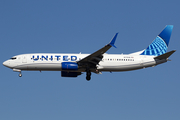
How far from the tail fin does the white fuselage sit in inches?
108

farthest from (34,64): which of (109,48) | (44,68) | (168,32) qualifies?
(168,32)

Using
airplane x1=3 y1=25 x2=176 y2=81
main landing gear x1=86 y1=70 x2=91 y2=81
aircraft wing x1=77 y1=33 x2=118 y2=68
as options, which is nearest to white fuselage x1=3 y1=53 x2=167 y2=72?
airplane x1=3 y1=25 x2=176 y2=81

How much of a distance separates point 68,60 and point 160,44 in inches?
646

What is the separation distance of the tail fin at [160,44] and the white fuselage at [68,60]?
2750 mm

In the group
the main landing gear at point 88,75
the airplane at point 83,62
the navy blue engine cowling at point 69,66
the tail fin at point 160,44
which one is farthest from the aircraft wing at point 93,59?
the tail fin at point 160,44

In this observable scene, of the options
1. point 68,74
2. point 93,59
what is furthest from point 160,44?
point 68,74

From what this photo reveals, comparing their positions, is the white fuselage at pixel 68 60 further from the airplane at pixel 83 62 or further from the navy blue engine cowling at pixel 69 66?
the navy blue engine cowling at pixel 69 66

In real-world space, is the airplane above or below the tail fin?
below

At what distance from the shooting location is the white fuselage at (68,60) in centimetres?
5094

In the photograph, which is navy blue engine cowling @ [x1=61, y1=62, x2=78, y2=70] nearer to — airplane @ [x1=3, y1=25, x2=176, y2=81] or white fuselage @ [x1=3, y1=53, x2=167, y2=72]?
airplane @ [x1=3, y1=25, x2=176, y2=81]

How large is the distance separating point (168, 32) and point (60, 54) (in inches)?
752

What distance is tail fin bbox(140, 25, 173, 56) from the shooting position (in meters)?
56.0

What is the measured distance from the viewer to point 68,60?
51469 millimetres

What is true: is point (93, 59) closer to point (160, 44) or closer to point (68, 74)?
point (68, 74)
